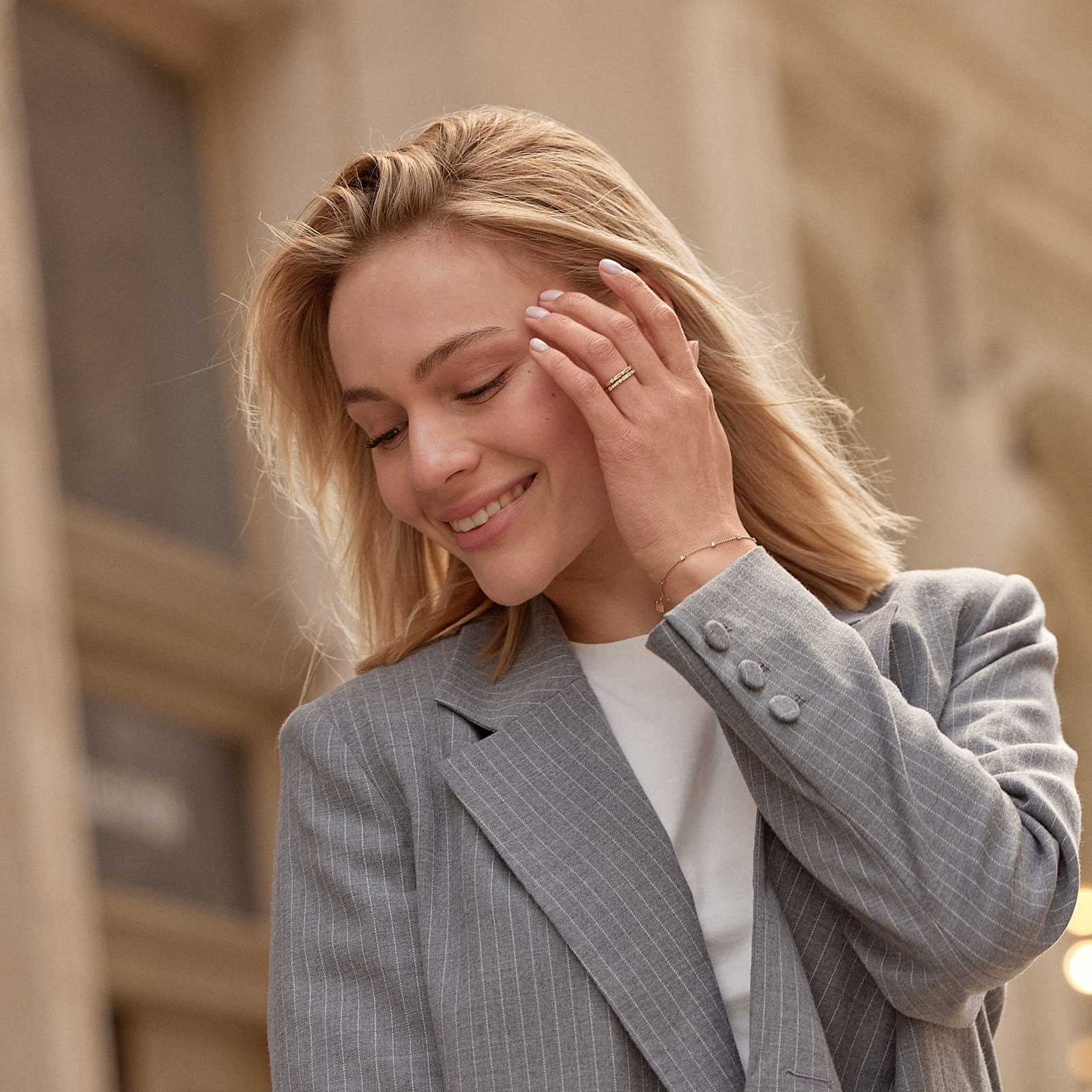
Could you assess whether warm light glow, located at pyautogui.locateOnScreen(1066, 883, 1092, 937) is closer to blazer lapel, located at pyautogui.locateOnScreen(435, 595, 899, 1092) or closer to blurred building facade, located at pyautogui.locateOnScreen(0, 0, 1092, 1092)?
blurred building facade, located at pyautogui.locateOnScreen(0, 0, 1092, 1092)

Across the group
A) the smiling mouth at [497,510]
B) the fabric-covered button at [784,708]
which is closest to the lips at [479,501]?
the smiling mouth at [497,510]

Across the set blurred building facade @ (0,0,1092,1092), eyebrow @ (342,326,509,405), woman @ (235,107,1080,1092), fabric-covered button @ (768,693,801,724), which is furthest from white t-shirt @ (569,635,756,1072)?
blurred building facade @ (0,0,1092,1092)

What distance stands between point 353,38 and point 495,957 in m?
6.04

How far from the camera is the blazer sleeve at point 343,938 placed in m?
1.65

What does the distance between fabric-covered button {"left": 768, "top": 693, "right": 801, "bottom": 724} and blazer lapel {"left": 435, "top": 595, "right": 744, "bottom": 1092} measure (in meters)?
0.21

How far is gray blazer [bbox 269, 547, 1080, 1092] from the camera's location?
5.12 ft

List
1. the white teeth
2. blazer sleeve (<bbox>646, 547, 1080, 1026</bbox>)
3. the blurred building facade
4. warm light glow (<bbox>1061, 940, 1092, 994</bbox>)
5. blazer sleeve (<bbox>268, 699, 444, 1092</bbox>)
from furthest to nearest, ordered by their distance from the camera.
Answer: warm light glow (<bbox>1061, 940, 1092, 994</bbox>) < the blurred building facade < the white teeth < blazer sleeve (<bbox>268, 699, 444, 1092</bbox>) < blazer sleeve (<bbox>646, 547, 1080, 1026</bbox>)

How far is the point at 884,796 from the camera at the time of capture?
1.55 metres

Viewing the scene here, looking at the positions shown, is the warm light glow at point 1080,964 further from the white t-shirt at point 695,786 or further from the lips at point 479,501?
the lips at point 479,501

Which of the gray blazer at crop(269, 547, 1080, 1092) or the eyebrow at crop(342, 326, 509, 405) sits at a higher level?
the eyebrow at crop(342, 326, 509, 405)

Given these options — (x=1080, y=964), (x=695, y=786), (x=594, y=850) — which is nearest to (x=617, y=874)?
(x=594, y=850)

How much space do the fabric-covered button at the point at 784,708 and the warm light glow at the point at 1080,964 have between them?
10.9m

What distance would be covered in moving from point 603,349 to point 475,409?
0.14m

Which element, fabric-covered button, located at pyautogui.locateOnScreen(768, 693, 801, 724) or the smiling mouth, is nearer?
fabric-covered button, located at pyautogui.locateOnScreen(768, 693, 801, 724)
